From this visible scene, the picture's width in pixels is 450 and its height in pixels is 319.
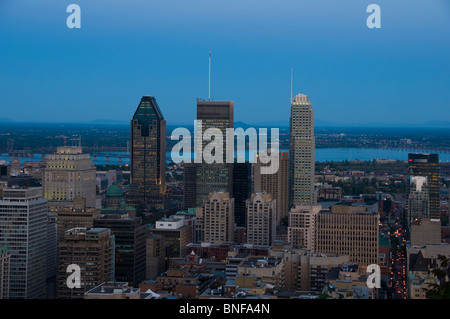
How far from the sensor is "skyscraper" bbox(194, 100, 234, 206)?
2303 cm

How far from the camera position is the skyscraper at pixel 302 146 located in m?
24.6

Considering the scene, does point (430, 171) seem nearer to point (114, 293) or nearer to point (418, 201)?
point (418, 201)

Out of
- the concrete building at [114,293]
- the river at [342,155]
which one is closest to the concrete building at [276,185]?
the river at [342,155]

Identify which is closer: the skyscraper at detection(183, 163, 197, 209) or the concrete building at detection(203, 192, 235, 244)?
the concrete building at detection(203, 192, 235, 244)

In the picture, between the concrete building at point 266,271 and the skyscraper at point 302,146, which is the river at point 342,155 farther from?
the concrete building at point 266,271

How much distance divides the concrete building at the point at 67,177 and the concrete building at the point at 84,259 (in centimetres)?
836

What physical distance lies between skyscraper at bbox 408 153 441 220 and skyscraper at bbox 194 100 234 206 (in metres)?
6.54

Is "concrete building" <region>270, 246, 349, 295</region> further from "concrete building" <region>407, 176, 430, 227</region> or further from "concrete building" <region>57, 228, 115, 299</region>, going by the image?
"concrete building" <region>407, 176, 430, 227</region>

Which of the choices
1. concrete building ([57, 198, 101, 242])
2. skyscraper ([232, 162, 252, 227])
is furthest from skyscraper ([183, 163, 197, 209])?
concrete building ([57, 198, 101, 242])

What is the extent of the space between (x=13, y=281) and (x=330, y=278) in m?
5.77

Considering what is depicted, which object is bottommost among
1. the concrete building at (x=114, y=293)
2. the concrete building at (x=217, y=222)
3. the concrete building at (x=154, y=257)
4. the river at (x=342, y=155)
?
the concrete building at (x=154, y=257)
